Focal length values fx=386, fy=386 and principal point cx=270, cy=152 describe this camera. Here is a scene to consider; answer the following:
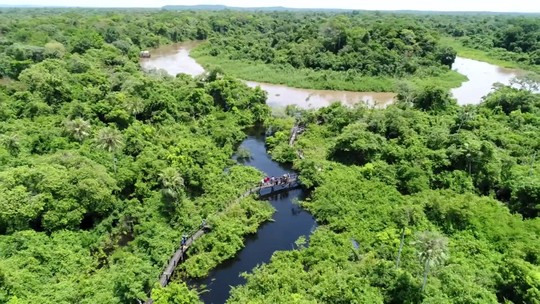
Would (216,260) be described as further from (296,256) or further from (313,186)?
(313,186)

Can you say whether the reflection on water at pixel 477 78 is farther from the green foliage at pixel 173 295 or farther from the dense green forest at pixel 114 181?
the green foliage at pixel 173 295

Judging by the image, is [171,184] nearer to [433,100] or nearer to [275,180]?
[275,180]

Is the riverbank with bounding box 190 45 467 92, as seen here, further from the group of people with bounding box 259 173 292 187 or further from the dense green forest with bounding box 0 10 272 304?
the group of people with bounding box 259 173 292 187

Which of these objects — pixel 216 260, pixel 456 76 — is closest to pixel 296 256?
pixel 216 260

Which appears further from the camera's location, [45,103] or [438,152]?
[45,103]

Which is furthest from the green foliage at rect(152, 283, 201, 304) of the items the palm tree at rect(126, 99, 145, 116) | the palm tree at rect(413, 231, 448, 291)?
the palm tree at rect(126, 99, 145, 116)

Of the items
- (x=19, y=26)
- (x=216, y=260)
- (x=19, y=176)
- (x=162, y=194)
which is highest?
(x=19, y=26)

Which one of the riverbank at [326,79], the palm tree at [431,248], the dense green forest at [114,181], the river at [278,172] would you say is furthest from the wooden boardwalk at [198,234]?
the riverbank at [326,79]
